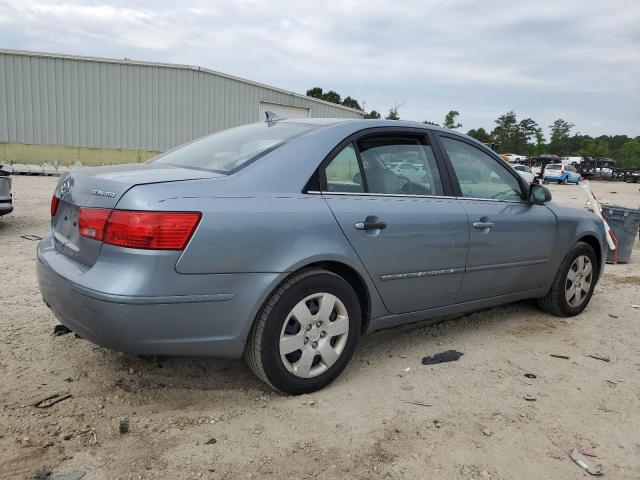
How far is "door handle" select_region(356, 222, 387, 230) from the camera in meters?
3.06

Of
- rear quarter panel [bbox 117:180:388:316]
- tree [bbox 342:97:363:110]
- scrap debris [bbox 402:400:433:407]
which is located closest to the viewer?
rear quarter panel [bbox 117:180:388:316]

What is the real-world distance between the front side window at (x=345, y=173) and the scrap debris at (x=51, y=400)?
72.8 inches

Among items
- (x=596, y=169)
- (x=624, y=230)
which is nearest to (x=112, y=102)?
(x=624, y=230)

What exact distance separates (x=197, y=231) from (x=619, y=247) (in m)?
7.33

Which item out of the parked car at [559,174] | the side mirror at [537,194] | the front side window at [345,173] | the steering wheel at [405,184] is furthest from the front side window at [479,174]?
the parked car at [559,174]

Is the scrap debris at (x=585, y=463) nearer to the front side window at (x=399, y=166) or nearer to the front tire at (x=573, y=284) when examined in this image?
the front side window at (x=399, y=166)

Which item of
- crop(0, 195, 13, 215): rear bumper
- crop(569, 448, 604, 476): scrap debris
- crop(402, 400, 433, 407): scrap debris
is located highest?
crop(0, 195, 13, 215): rear bumper

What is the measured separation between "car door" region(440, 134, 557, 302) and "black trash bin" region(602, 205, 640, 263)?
14.0 feet

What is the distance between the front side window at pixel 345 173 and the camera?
10.1ft

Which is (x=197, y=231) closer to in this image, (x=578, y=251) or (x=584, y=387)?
(x=584, y=387)

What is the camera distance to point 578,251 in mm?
4688

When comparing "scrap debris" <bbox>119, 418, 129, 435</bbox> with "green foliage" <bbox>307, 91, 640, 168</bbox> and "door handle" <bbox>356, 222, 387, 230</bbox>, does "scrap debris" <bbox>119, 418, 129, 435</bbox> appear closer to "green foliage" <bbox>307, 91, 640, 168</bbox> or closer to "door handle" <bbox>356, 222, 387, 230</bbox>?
"door handle" <bbox>356, 222, 387, 230</bbox>

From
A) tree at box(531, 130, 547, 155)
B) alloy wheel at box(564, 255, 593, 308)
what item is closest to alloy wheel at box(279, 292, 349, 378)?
alloy wheel at box(564, 255, 593, 308)

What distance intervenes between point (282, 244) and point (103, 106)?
2079cm
